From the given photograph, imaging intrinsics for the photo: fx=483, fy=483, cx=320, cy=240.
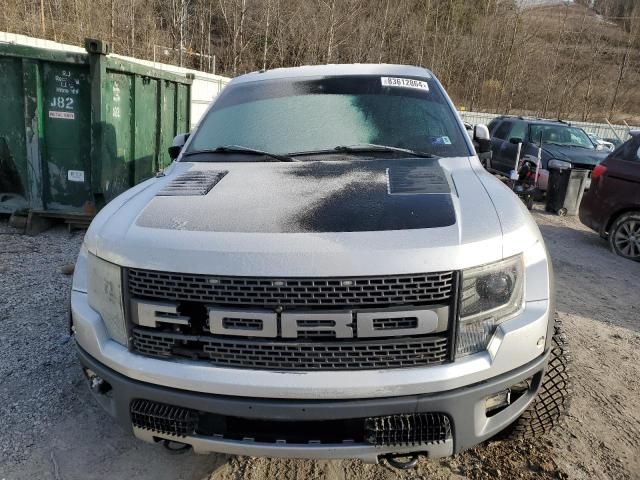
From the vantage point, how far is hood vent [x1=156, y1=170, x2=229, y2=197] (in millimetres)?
2379

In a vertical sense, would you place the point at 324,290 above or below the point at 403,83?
below

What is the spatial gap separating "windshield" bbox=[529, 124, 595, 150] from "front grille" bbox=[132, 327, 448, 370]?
10.7 m

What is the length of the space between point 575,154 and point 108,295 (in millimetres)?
10702

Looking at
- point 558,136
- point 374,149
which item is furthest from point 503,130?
point 374,149

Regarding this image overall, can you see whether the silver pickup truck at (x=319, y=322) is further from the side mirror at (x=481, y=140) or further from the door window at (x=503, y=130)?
the door window at (x=503, y=130)

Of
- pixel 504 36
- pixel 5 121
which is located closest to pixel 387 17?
pixel 504 36

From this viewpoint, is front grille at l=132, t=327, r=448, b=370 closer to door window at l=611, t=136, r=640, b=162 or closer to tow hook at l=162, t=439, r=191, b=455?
tow hook at l=162, t=439, r=191, b=455

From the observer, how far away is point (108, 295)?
6.57 ft

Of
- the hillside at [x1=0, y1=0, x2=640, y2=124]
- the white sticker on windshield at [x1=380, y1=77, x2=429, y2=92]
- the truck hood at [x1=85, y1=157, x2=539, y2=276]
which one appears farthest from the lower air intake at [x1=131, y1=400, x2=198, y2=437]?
the hillside at [x1=0, y1=0, x2=640, y2=124]

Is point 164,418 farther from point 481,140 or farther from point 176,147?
point 481,140

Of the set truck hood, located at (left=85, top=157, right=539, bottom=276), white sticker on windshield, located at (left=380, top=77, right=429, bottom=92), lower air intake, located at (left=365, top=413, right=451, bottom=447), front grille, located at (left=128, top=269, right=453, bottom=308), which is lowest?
lower air intake, located at (left=365, top=413, right=451, bottom=447)

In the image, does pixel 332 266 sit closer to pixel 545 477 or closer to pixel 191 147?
pixel 545 477

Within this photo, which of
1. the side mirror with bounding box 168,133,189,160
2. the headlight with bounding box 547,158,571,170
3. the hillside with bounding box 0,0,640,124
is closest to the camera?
the side mirror with bounding box 168,133,189,160

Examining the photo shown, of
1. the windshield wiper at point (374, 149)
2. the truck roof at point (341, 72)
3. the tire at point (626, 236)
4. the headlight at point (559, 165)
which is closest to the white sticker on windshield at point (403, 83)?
the truck roof at point (341, 72)
